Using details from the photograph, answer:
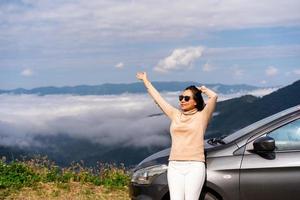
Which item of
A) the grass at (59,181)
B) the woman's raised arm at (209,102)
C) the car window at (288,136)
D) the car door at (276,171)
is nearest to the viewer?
the car door at (276,171)

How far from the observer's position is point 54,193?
9.69 metres

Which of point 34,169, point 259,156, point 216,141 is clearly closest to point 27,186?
point 34,169

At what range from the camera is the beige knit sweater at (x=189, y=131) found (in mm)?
6250

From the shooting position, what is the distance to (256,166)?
20.3 feet

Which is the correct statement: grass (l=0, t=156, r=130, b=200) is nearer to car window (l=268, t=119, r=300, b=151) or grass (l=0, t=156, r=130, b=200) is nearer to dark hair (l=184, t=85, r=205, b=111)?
dark hair (l=184, t=85, r=205, b=111)

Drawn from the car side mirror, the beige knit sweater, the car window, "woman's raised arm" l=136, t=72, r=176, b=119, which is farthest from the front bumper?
the car window

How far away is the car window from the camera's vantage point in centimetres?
624

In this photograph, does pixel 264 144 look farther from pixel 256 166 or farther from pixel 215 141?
pixel 215 141

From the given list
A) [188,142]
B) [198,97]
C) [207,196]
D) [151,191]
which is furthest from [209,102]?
[151,191]

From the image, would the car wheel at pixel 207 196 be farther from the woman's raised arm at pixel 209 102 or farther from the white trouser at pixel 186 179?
the woman's raised arm at pixel 209 102

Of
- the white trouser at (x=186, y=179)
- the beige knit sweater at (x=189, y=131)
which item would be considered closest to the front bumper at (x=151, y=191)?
the white trouser at (x=186, y=179)

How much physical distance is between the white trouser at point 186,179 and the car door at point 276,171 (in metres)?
0.46

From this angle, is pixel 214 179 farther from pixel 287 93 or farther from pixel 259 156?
pixel 287 93

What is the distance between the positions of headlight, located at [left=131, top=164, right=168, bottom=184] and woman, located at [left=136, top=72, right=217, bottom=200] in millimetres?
259
